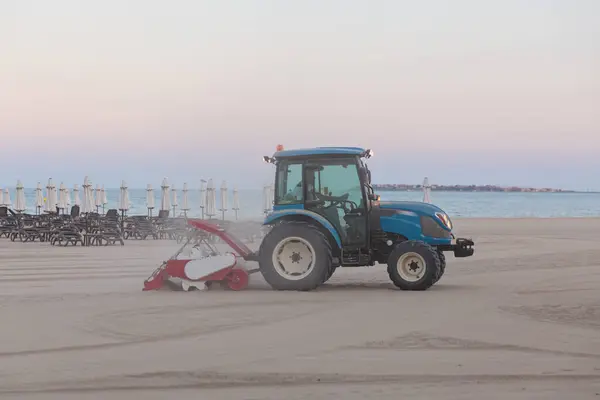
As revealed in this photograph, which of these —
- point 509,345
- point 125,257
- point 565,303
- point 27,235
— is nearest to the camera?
point 509,345

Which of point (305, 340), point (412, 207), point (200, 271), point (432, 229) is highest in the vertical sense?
point (412, 207)

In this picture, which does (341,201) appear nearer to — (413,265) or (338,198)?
(338,198)

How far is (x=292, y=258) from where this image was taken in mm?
11523

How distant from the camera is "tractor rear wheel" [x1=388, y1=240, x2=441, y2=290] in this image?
36.7 ft

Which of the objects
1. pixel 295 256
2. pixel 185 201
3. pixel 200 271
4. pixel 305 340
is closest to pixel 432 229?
pixel 295 256

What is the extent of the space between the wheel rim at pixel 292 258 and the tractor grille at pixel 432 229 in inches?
64.6

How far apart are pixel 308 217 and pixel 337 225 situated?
1.38 feet

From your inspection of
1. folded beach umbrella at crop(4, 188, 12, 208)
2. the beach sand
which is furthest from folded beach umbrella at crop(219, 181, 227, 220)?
the beach sand

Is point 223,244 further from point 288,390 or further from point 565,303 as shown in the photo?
point 288,390

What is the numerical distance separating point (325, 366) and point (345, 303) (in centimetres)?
357

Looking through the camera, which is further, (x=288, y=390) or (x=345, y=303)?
(x=345, y=303)

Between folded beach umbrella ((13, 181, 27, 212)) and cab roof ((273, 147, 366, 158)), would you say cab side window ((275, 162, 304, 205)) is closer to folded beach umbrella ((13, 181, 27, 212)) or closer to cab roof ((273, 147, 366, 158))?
cab roof ((273, 147, 366, 158))

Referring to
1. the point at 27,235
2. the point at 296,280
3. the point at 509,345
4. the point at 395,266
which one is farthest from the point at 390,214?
the point at 27,235

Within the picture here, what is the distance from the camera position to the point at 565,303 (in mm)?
9938
